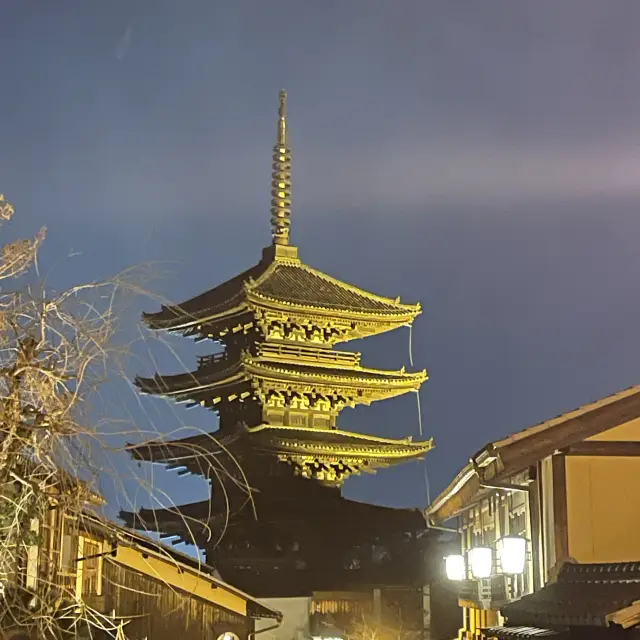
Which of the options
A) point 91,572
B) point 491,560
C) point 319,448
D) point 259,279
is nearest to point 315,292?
point 259,279

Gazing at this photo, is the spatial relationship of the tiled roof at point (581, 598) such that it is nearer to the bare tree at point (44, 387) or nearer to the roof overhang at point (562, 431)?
the roof overhang at point (562, 431)

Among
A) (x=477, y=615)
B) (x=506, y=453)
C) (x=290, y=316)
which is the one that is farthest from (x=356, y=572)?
(x=506, y=453)

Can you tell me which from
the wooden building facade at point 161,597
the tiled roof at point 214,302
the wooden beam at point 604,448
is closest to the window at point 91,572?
the wooden building facade at point 161,597

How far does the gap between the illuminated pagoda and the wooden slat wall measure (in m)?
7.44

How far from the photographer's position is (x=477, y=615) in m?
16.2

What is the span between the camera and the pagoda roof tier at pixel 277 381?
23969 millimetres

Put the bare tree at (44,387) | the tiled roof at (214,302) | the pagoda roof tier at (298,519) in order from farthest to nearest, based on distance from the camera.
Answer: the tiled roof at (214,302) < the pagoda roof tier at (298,519) < the bare tree at (44,387)

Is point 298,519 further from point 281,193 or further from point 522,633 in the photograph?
point 522,633

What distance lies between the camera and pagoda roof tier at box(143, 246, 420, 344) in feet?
79.9

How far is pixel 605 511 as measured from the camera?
10195mm

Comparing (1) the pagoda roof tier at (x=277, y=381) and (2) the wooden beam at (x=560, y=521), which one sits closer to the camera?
(2) the wooden beam at (x=560, y=521)

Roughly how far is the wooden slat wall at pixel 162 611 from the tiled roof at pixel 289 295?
997cm

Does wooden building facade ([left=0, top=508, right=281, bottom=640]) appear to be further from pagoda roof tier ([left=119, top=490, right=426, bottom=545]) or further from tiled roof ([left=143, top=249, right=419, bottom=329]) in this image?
tiled roof ([left=143, top=249, right=419, bottom=329])

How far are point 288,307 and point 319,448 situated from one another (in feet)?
11.2
